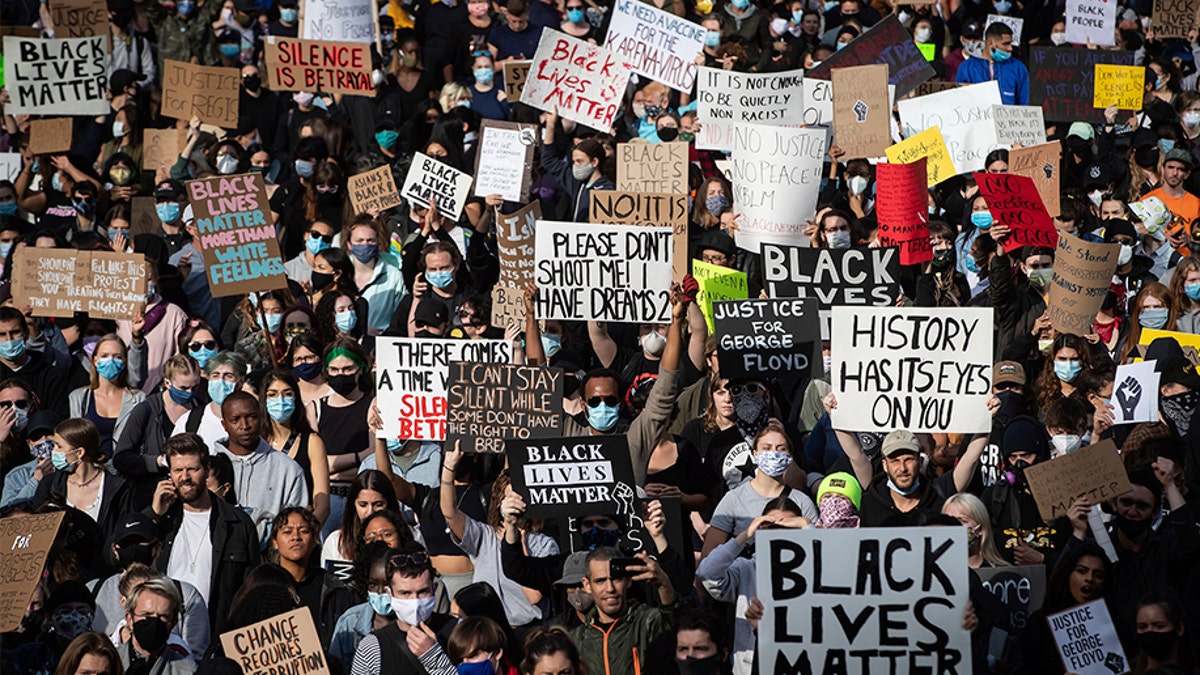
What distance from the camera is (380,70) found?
17953mm

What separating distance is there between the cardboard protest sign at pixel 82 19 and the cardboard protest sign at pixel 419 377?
306 inches

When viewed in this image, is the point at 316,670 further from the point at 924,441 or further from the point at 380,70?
the point at 380,70

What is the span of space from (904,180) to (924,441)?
2.77m

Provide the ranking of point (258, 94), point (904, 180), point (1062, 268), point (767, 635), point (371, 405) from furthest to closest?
point (258, 94) → point (904, 180) → point (1062, 268) → point (371, 405) → point (767, 635)

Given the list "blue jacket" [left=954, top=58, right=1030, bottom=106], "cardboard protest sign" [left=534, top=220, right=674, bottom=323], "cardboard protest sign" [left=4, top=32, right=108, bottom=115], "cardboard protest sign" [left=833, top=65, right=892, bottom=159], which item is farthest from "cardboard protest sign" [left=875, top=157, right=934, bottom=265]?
"cardboard protest sign" [left=4, top=32, right=108, bottom=115]

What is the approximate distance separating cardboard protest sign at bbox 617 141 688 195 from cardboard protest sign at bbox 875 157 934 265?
1.61 m

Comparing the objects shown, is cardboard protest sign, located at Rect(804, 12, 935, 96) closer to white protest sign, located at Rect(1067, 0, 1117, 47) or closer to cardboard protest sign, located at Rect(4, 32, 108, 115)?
white protest sign, located at Rect(1067, 0, 1117, 47)

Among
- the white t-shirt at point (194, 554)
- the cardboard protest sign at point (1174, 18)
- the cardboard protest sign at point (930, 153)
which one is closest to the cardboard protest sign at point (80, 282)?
the white t-shirt at point (194, 554)

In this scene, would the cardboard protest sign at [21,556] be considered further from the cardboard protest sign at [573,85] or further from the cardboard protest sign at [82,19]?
the cardboard protest sign at [82,19]

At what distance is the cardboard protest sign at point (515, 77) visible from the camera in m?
16.8

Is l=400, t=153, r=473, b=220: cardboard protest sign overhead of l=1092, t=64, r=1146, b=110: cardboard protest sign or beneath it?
beneath

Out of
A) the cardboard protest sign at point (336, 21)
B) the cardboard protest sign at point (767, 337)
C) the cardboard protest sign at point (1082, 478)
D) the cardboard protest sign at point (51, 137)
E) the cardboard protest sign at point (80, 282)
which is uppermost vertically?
the cardboard protest sign at point (336, 21)

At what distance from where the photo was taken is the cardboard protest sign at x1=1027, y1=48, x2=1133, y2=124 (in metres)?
17.0

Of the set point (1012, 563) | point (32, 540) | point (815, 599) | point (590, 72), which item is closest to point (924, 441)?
point (1012, 563)
